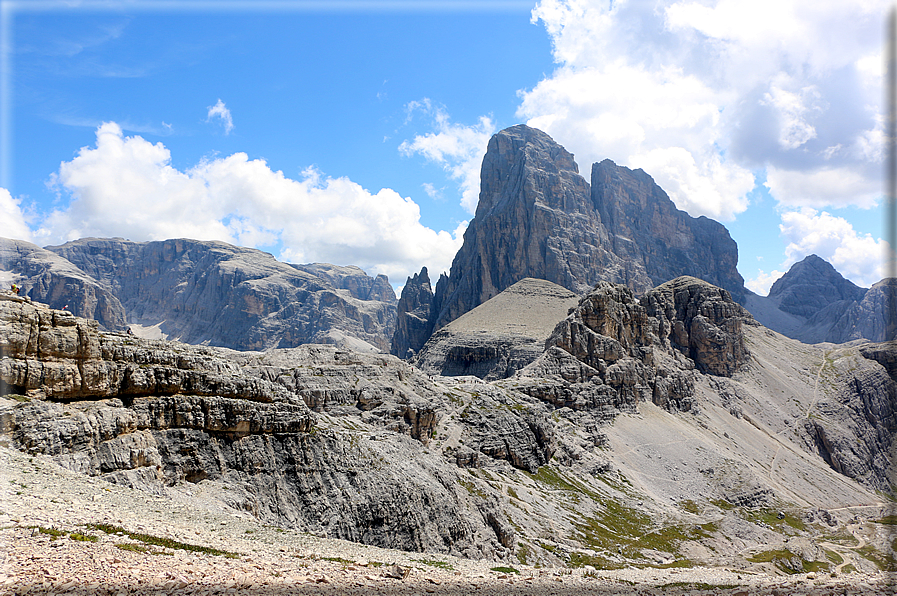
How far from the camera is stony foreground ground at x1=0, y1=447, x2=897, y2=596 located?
61.2 ft

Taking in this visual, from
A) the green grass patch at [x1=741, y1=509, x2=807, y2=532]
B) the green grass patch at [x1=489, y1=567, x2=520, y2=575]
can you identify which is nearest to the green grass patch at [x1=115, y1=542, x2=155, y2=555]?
the green grass patch at [x1=489, y1=567, x2=520, y2=575]

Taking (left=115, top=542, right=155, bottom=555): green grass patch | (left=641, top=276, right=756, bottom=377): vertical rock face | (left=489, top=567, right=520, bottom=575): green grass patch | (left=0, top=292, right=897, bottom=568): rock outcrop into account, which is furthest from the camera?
(left=641, top=276, right=756, bottom=377): vertical rock face

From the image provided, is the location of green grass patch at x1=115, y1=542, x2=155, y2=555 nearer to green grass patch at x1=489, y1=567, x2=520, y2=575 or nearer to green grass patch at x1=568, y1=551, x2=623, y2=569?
green grass patch at x1=489, y1=567, x2=520, y2=575

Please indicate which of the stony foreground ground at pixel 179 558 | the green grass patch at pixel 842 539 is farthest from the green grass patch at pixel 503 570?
the green grass patch at pixel 842 539

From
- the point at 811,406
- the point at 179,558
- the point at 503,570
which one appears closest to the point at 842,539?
the point at 811,406

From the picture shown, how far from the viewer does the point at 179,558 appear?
21.8 meters

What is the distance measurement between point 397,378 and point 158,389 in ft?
158

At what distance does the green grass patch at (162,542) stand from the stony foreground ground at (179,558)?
1.7 inches

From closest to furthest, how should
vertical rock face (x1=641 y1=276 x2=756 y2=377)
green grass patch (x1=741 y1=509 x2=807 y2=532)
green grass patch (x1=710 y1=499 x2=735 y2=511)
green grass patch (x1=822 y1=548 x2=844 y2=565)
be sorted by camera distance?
1. green grass patch (x1=822 y1=548 x2=844 y2=565)
2. green grass patch (x1=741 y1=509 x2=807 y2=532)
3. green grass patch (x1=710 y1=499 x2=735 y2=511)
4. vertical rock face (x1=641 y1=276 x2=756 y2=377)

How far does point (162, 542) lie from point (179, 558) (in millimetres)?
2111

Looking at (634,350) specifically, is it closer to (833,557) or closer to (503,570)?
(833,557)

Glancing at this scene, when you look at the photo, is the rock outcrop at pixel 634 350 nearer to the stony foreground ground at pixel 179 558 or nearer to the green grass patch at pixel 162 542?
the stony foreground ground at pixel 179 558

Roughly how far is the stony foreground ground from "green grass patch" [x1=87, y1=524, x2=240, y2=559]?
44 mm

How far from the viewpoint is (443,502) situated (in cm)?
5491
